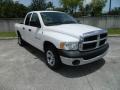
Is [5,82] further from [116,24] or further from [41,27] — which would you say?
[116,24]

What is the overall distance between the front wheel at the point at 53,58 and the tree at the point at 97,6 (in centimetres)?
2348

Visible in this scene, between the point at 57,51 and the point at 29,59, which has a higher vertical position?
the point at 57,51

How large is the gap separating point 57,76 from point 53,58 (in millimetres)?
563

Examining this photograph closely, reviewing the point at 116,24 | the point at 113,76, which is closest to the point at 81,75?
the point at 113,76

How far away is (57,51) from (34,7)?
63.4ft

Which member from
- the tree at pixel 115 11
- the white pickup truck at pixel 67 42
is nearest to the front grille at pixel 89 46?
the white pickup truck at pixel 67 42

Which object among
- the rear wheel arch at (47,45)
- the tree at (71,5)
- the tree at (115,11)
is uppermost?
the tree at (71,5)

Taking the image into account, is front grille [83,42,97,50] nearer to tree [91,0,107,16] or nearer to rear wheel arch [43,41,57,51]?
rear wheel arch [43,41,57,51]

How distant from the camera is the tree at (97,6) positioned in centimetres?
2655

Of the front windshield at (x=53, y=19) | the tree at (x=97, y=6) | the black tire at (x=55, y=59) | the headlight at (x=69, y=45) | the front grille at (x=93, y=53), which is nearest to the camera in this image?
the headlight at (x=69, y=45)

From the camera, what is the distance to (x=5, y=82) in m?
3.92

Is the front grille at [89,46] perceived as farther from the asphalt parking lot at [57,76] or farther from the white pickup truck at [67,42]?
the asphalt parking lot at [57,76]

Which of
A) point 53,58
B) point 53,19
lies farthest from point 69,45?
point 53,19

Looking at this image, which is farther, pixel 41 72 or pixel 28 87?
pixel 41 72
